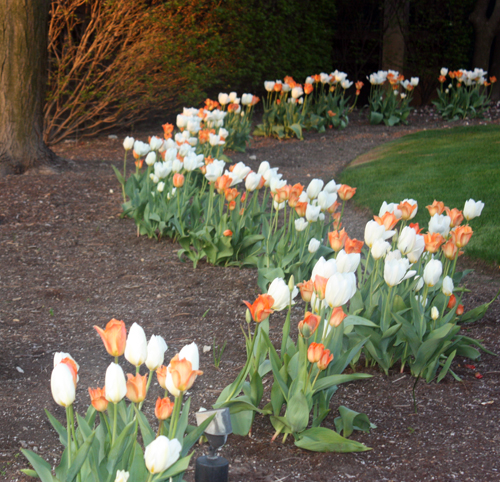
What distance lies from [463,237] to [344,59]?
1136cm

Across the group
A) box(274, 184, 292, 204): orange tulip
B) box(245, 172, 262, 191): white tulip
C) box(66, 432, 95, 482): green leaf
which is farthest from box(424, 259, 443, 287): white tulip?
box(66, 432, 95, 482): green leaf

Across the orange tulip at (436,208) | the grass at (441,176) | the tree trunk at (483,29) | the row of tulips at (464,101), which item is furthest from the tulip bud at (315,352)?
the tree trunk at (483,29)

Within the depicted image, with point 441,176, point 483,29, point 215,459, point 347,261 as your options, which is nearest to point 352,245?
point 347,261

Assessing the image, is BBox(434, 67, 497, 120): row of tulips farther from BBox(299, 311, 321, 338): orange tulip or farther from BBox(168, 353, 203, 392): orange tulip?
BBox(168, 353, 203, 392): orange tulip

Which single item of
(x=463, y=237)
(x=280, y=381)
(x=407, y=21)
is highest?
(x=407, y=21)

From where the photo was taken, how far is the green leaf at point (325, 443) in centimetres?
193

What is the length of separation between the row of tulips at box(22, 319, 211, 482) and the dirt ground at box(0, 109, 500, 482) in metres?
0.46

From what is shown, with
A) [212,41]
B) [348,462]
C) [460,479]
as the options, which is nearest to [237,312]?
[348,462]

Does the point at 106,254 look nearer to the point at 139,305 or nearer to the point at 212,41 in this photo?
the point at 139,305

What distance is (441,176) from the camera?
20.7ft

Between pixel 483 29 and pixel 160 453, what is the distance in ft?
42.3

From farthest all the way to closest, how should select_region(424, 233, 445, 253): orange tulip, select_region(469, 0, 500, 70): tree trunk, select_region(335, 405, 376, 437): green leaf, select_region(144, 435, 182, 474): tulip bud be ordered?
select_region(469, 0, 500, 70): tree trunk
select_region(424, 233, 445, 253): orange tulip
select_region(335, 405, 376, 437): green leaf
select_region(144, 435, 182, 474): tulip bud

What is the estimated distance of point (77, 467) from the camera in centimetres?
134

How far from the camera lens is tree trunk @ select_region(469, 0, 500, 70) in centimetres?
1206
